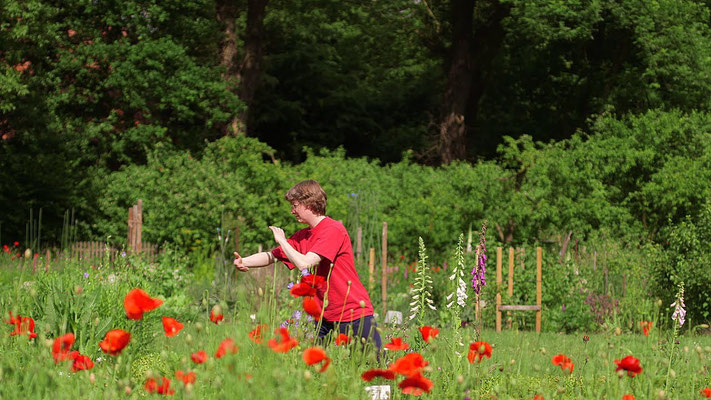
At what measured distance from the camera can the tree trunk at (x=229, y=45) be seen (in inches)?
806

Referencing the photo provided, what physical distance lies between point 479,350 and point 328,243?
4.05ft

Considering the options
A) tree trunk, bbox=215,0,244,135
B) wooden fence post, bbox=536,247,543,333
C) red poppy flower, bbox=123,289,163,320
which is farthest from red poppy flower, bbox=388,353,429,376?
tree trunk, bbox=215,0,244,135

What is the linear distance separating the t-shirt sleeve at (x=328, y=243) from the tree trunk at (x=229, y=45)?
16.2 m

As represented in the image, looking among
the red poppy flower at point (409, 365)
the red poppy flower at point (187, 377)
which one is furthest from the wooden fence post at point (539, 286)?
the red poppy flower at point (187, 377)

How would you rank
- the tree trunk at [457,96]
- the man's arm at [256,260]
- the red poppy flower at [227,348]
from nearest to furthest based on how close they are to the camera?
the red poppy flower at [227,348]
the man's arm at [256,260]
the tree trunk at [457,96]

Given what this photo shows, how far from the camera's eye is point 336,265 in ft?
14.5

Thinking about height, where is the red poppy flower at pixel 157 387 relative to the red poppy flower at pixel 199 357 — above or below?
below

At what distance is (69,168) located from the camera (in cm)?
1723

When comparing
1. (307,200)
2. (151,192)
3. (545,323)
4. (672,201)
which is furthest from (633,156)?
(307,200)

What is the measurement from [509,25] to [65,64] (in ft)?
37.9

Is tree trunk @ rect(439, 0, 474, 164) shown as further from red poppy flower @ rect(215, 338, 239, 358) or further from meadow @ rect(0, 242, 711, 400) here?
red poppy flower @ rect(215, 338, 239, 358)

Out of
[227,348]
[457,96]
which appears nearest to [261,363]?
[227,348]

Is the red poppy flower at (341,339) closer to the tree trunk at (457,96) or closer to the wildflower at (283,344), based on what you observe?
the wildflower at (283,344)

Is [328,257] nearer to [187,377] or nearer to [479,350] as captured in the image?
[479,350]
